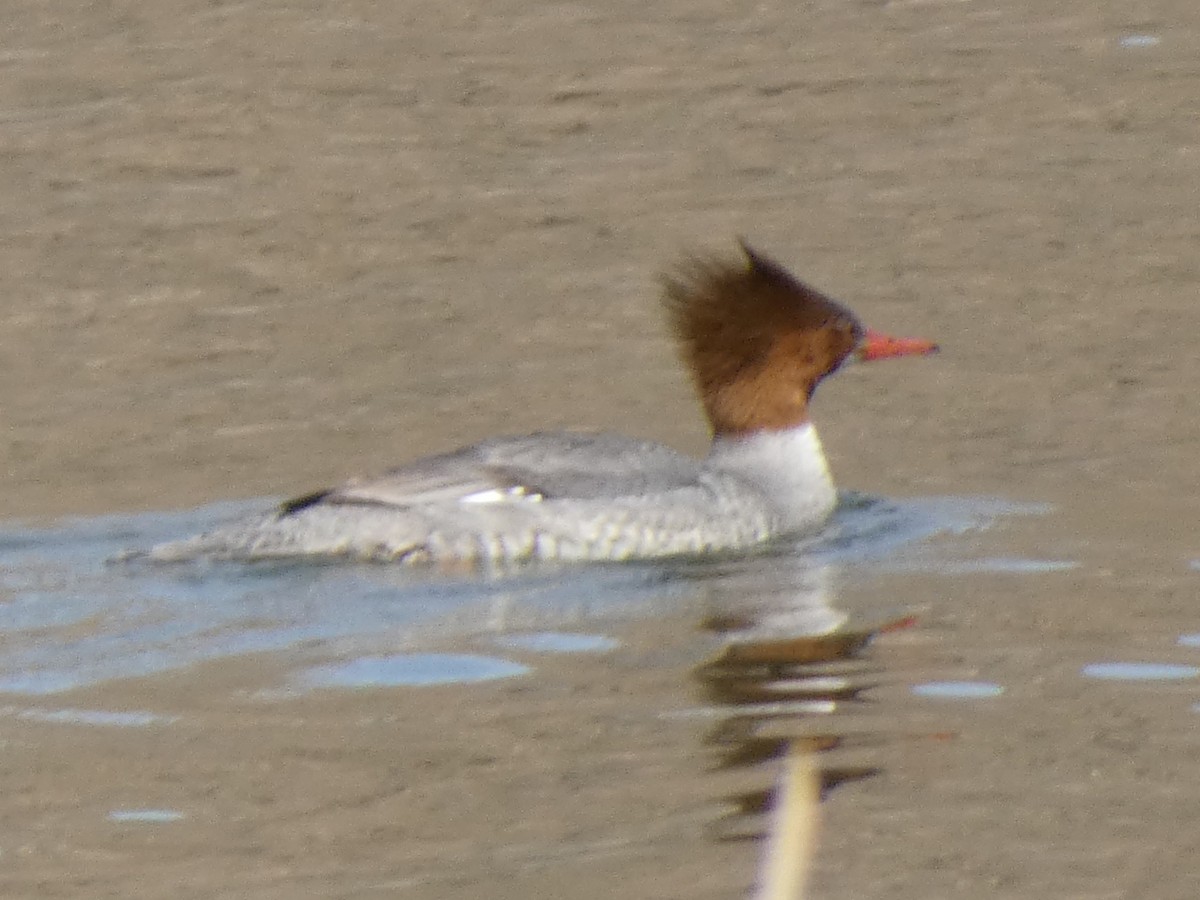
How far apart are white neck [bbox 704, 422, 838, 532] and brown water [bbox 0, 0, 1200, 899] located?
0.38 m

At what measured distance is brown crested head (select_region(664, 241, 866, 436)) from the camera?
1060 cm

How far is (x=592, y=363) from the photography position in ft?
41.7

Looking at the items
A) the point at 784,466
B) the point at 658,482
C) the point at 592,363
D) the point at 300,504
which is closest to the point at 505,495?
the point at 658,482

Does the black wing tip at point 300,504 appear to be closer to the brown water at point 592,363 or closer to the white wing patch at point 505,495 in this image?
the white wing patch at point 505,495

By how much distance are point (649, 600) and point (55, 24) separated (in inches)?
416

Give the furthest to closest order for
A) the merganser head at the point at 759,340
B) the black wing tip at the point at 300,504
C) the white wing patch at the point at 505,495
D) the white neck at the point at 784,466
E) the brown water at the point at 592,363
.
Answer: the merganser head at the point at 759,340
the white neck at the point at 784,466
the white wing patch at the point at 505,495
the black wing tip at the point at 300,504
the brown water at the point at 592,363

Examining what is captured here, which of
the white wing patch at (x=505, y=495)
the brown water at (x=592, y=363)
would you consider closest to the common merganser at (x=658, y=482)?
the white wing patch at (x=505, y=495)

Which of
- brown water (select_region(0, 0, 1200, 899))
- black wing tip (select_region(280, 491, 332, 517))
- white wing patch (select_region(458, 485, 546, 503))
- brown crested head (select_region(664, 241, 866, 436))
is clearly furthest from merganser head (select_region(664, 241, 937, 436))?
black wing tip (select_region(280, 491, 332, 517))

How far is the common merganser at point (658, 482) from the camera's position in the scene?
9.77 meters

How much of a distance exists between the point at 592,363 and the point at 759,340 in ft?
7.07

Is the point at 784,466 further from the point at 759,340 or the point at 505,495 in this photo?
the point at 505,495

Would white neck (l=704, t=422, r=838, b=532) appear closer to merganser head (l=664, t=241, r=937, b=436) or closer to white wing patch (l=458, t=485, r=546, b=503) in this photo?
merganser head (l=664, t=241, r=937, b=436)

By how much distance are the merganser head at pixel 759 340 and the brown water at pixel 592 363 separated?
1.88 feet

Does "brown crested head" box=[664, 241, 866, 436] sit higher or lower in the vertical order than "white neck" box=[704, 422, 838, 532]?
higher
